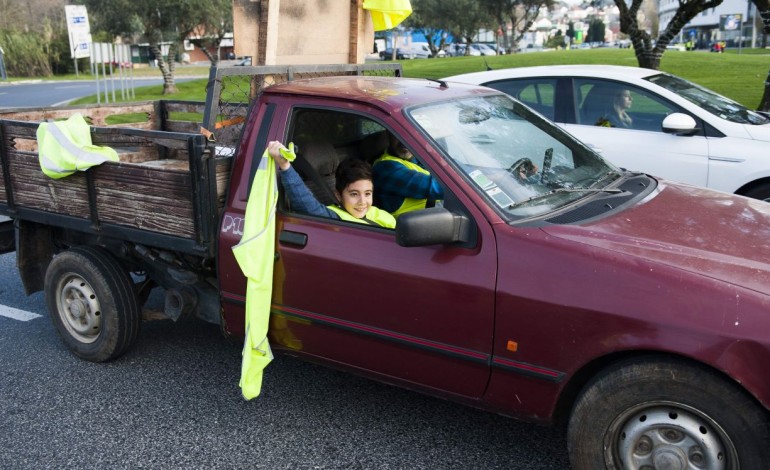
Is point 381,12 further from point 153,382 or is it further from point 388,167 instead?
point 153,382

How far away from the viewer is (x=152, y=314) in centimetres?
470

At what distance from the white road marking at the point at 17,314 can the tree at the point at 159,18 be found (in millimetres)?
23372

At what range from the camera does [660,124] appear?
6.58 m

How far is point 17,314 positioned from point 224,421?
2616 millimetres

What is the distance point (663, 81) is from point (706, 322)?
16.2 ft

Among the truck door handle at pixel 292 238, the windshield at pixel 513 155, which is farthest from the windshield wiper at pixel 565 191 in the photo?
the truck door handle at pixel 292 238

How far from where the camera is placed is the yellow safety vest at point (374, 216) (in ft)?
11.9

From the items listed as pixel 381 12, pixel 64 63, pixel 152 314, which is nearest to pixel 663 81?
pixel 381 12

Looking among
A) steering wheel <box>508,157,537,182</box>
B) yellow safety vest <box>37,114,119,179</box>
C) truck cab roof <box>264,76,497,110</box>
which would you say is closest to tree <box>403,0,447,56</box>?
yellow safety vest <box>37,114,119,179</box>

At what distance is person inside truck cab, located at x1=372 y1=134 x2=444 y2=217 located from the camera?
4.15 meters

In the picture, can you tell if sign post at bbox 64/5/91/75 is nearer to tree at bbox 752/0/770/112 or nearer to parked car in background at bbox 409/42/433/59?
tree at bbox 752/0/770/112

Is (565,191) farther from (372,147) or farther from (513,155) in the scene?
(372,147)

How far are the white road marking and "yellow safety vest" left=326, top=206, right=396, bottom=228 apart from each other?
310cm

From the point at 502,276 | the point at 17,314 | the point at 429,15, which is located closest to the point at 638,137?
the point at 502,276
